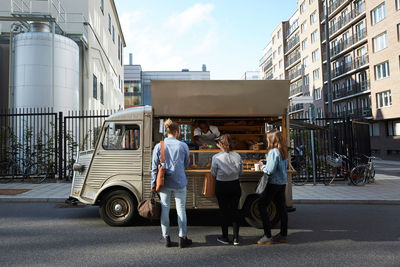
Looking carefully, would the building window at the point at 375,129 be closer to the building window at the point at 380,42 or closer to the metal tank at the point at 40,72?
the building window at the point at 380,42

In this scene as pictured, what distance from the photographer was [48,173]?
472 inches

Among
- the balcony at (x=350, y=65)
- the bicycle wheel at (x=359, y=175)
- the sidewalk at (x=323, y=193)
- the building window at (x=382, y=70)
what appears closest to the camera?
the sidewalk at (x=323, y=193)

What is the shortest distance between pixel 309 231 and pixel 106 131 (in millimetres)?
4316

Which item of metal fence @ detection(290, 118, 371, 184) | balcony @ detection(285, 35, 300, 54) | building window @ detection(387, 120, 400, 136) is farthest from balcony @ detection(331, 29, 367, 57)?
metal fence @ detection(290, 118, 371, 184)

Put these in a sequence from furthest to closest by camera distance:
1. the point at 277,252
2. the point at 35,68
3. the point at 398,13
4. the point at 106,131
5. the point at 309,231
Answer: the point at 398,13 < the point at 35,68 < the point at 106,131 < the point at 309,231 < the point at 277,252

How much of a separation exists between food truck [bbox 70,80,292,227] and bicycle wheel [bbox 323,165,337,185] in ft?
21.6

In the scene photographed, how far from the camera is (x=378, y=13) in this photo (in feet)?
97.5

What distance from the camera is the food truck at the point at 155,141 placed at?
564 cm

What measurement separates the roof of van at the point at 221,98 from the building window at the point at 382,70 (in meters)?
28.9

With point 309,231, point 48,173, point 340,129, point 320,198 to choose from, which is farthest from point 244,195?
point 48,173

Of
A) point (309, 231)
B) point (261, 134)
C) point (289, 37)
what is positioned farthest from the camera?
point (289, 37)

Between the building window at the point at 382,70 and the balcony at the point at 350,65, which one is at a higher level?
the balcony at the point at 350,65

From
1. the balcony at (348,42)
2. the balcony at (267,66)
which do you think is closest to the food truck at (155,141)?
the balcony at (348,42)

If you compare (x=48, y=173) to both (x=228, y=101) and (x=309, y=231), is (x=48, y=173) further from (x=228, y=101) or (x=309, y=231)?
(x=309, y=231)
